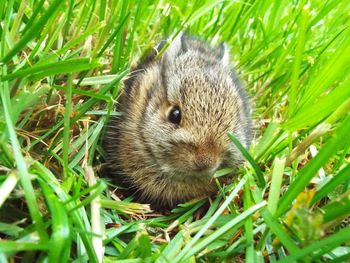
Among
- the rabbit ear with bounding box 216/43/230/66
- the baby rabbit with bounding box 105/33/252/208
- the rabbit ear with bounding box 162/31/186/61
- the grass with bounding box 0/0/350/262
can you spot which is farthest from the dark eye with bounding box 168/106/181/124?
the rabbit ear with bounding box 216/43/230/66

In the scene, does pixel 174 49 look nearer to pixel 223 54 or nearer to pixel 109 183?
pixel 223 54

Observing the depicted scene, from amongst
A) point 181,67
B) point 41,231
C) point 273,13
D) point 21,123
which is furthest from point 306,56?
point 41,231

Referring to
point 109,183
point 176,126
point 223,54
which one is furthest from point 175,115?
point 223,54

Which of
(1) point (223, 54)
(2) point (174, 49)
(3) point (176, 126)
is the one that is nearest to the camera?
(3) point (176, 126)

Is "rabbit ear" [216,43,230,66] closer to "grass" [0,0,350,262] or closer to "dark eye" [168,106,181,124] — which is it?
"grass" [0,0,350,262]

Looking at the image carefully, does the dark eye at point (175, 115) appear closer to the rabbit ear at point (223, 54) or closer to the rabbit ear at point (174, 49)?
the rabbit ear at point (174, 49)

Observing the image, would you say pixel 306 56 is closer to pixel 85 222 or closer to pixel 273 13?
pixel 273 13

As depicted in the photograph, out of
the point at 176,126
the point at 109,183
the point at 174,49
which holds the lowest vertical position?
the point at 109,183

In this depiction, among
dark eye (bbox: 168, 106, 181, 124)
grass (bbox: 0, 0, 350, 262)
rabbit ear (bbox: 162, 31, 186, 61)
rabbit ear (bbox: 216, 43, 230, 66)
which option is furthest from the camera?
rabbit ear (bbox: 216, 43, 230, 66)
